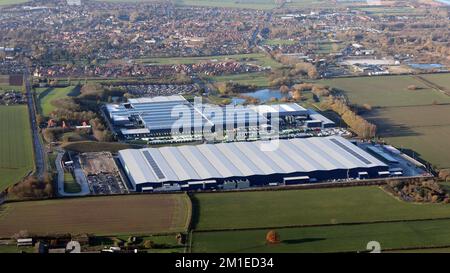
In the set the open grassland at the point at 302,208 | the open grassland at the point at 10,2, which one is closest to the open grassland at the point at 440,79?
the open grassland at the point at 302,208

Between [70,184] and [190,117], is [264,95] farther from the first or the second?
[70,184]

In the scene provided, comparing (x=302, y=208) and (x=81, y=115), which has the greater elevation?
(x=81, y=115)

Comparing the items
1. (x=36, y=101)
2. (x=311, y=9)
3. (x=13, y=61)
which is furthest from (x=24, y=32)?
(x=311, y=9)

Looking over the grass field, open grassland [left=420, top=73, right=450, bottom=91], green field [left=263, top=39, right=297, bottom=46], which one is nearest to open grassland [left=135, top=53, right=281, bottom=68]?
green field [left=263, top=39, right=297, bottom=46]

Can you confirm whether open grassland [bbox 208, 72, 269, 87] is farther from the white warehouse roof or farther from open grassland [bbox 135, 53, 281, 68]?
the white warehouse roof

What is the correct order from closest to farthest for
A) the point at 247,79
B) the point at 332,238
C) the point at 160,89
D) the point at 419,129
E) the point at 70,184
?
the point at 332,238 < the point at 70,184 < the point at 419,129 < the point at 160,89 < the point at 247,79

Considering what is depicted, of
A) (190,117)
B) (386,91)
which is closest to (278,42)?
(386,91)
